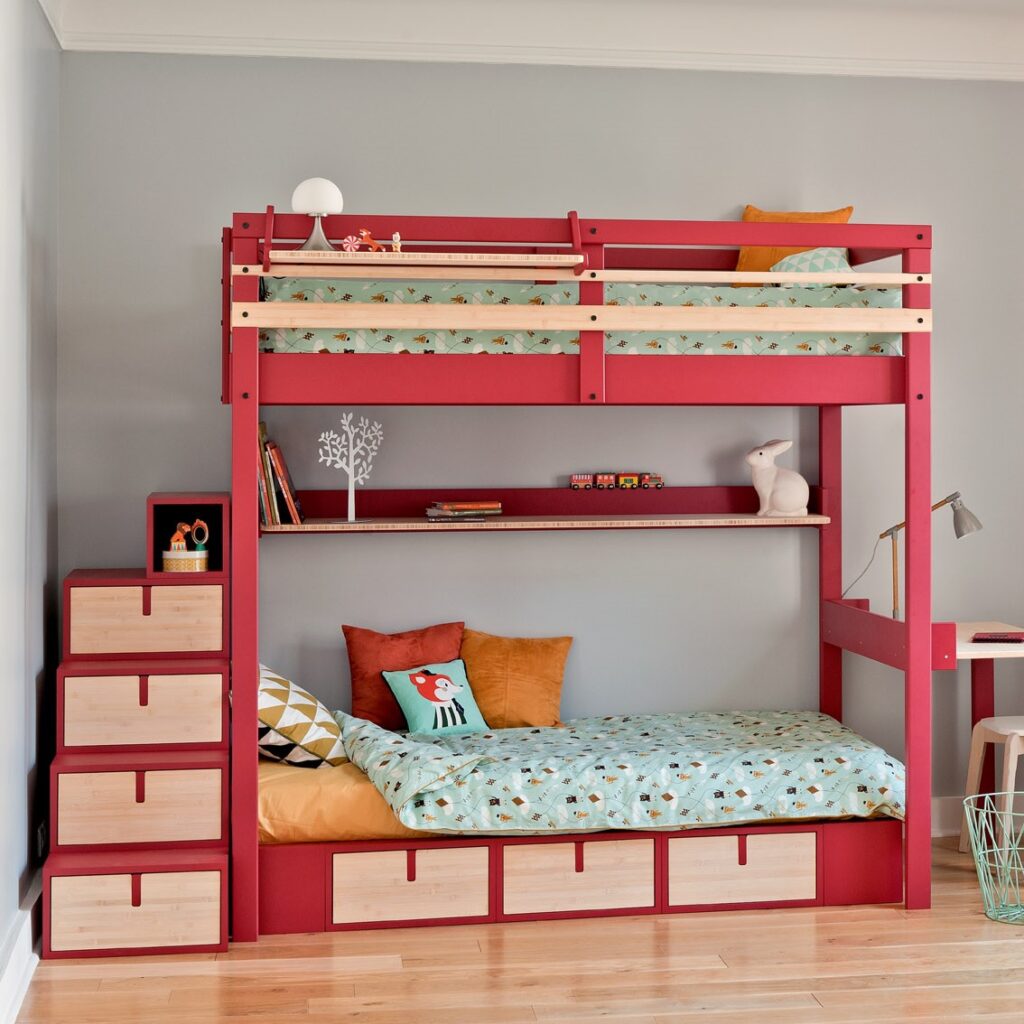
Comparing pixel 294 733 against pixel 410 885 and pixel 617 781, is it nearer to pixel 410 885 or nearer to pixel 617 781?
pixel 410 885

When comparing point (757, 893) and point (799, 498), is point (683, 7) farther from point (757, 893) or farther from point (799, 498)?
point (757, 893)

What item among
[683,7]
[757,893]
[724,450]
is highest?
[683,7]

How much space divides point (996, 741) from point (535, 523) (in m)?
1.62

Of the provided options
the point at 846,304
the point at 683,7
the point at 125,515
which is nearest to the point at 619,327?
the point at 846,304

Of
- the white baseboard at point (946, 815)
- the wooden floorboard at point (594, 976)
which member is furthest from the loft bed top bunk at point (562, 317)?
the white baseboard at point (946, 815)

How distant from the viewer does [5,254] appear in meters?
2.87

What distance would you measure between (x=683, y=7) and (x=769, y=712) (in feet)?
7.70

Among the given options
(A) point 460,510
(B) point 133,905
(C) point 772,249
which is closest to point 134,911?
(B) point 133,905

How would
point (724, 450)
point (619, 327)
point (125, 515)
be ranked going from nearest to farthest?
point (619, 327) < point (125, 515) < point (724, 450)

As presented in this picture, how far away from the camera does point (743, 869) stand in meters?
3.31

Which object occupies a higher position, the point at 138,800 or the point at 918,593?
the point at 918,593

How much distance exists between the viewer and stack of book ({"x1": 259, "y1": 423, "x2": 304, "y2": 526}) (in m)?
3.43

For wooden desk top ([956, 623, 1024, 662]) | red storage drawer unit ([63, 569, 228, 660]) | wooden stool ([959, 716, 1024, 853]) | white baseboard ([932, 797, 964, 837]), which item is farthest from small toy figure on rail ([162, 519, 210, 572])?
white baseboard ([932, 797, 964, 837])

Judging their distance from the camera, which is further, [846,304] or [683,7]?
[683,7]
